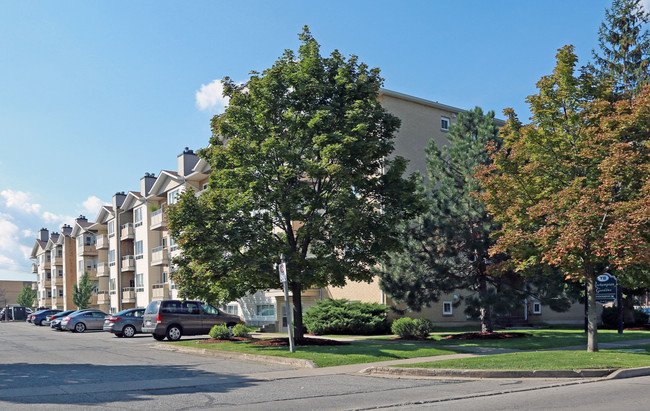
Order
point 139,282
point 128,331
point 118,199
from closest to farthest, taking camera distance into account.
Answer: point 128,331 → point 139,282 → point 118,199

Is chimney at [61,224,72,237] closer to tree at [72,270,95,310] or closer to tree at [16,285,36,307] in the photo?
tree at [72,270,95,310]

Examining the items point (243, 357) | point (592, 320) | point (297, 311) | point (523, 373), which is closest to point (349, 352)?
point (243, 357)

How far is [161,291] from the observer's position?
5122 cm

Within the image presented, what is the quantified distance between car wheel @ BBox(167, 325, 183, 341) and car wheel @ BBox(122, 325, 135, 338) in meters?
6.40

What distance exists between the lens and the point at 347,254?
2106 cm

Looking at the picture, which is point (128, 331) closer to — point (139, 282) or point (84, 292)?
point (139, 282)

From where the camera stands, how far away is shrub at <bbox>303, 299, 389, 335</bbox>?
2799cm

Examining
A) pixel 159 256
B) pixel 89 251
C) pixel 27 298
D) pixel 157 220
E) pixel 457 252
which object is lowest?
pixel 27 298

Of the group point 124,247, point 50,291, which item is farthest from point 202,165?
point 50,291

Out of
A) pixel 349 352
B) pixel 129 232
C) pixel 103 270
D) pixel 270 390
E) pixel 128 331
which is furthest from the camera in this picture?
pixel 103 270

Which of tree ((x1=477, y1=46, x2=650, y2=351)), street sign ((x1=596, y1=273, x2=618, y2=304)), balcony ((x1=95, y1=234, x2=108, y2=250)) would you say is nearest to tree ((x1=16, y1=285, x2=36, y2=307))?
balcony ((x1=95, y1=234, x2=108, y2=250))

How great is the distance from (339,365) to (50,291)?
88.6m

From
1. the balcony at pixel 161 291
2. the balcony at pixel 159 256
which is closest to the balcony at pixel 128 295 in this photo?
the balcony at pixel 161 291

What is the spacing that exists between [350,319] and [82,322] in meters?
21.9
